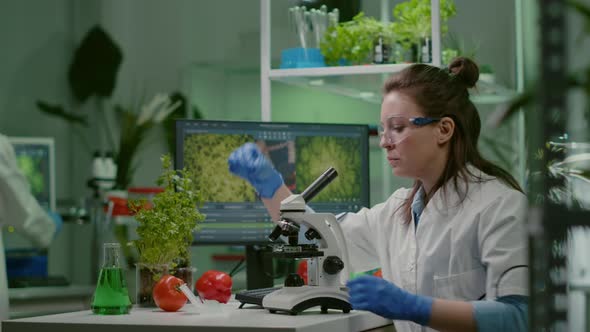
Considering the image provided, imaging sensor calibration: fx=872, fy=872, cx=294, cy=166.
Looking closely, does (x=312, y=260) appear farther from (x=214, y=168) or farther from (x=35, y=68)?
(x=35, y=68)

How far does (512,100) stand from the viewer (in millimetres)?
836

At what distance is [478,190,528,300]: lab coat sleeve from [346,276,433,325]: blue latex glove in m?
0.19

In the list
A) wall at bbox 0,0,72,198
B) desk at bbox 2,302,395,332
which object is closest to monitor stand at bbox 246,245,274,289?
desk at bbox 2,302,395,332

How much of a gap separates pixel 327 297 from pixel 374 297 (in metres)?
0.24

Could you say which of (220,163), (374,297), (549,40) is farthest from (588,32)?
(220,163)

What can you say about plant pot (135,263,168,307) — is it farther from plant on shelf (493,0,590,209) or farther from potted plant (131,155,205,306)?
plant on shelf (493,0,590,209)

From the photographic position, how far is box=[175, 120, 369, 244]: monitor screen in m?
2.80

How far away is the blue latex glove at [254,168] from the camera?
8.34 ft

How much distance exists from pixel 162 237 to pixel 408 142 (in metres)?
0.69

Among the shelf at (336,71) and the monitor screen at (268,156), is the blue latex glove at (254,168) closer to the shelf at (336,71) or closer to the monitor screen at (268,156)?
the monitor screen at (268,156)

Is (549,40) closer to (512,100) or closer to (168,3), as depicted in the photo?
(512,100)

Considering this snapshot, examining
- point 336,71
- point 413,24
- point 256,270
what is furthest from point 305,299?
point 413,24

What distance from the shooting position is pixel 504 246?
78.4 inches

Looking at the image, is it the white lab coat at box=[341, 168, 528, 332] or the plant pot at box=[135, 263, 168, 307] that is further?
the plant pot at box=[135, 263, 168, 307]
